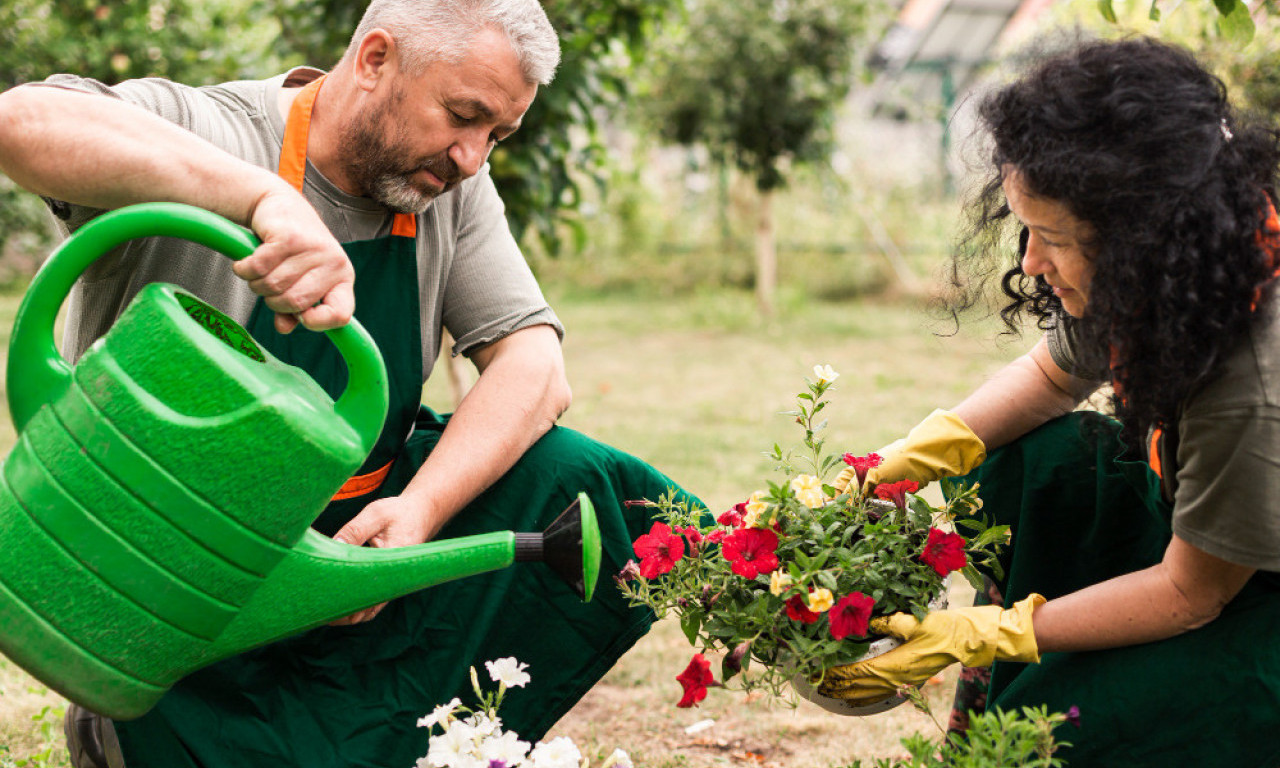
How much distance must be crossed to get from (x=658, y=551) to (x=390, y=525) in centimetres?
39

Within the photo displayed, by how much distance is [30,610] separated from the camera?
1.25m

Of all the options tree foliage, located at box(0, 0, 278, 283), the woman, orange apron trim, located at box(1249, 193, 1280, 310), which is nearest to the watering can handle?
the woman

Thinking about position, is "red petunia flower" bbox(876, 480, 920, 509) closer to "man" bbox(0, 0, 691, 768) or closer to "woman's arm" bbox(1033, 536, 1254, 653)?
"woman's arm" bbox(1033, 536, 1254, 653)

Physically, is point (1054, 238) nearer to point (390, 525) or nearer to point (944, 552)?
point (944, 552)

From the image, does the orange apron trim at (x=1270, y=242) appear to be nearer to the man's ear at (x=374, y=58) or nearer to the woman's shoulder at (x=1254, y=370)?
the woman's shoulder at (x=1254, y=370)

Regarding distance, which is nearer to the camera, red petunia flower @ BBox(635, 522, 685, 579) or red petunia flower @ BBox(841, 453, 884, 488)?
red petunia flower @ BBox(635, 522, 685, 579)

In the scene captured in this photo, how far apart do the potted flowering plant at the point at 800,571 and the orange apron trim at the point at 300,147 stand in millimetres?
667

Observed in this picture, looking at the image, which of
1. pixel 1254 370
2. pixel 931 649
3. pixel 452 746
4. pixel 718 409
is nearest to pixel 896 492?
pixel 931 649

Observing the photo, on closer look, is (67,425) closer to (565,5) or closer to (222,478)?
(222,478)

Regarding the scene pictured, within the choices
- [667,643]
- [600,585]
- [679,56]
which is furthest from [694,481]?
[679,56]

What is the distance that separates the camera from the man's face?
1.73 metres

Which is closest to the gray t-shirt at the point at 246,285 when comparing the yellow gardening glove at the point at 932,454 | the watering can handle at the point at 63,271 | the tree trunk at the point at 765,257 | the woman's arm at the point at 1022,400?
the watering can handle at the point at 63,271

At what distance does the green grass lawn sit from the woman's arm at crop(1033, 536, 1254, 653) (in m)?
0.45

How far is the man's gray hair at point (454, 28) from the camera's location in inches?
68.2
